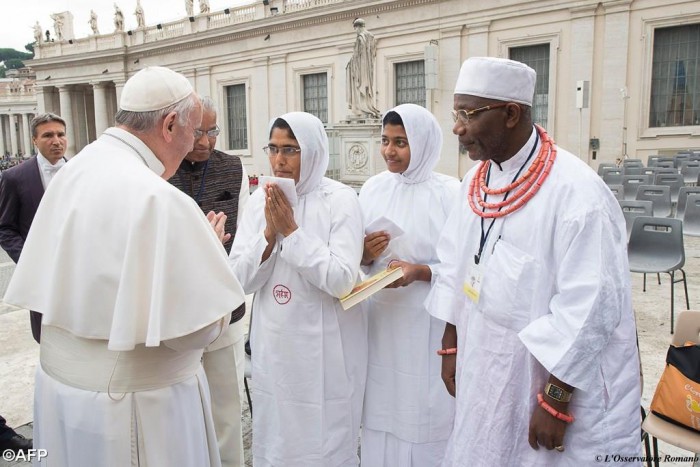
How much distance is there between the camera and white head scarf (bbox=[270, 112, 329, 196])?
2.54 metres

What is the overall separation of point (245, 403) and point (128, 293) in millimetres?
2493

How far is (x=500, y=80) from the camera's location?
1974 millimetres

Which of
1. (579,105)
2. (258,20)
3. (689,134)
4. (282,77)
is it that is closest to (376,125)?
(579,105)

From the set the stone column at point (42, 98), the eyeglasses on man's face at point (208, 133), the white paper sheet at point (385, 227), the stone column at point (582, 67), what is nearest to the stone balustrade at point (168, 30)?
the stone column at point (42, 98)

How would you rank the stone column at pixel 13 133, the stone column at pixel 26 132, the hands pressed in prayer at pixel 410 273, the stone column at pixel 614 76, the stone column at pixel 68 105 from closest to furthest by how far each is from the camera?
the hands pressed in prayer at pixel 410 273
the stone column at pixel 614 76
the stone column at pixel 68 105
the stone column at pixel 26 132
the stone column at pixel 13 133

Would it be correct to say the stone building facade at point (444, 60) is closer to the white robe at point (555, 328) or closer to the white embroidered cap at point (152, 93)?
the white robe at point (555, 328)

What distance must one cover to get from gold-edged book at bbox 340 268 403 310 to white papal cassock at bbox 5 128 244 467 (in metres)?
0.73

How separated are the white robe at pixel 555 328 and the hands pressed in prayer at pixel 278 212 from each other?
0.89 m

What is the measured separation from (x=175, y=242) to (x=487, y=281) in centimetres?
111

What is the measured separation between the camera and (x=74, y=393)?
1.72m

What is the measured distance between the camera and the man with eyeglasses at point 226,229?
9.54 feet

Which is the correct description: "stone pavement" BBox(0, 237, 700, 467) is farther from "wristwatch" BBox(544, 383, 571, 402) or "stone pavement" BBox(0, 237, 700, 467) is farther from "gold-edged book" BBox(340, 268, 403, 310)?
"wristwatch" BBox(544, 383, 571, 402)

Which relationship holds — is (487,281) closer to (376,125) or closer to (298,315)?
(298,315)

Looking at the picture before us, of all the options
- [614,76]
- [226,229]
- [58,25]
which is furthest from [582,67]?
[58,25]
